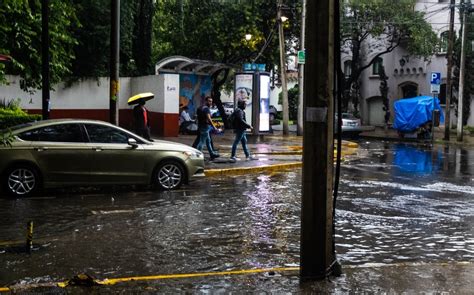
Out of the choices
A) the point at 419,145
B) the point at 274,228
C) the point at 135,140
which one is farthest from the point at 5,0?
the point at 419,145

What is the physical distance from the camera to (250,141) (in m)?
25.1

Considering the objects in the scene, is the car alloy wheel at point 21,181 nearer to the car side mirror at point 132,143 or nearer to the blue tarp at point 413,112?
the car side mirror at point 132,143

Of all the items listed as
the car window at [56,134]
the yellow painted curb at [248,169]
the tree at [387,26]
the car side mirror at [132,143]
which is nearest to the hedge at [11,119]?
the car window at [56,134]

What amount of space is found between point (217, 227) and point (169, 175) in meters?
3.97

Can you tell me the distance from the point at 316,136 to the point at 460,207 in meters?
6.34

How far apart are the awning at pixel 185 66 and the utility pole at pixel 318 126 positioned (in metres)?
21.8

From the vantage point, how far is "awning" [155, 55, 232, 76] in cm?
2700

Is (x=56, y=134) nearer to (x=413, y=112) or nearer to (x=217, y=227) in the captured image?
(x=217, y=227)

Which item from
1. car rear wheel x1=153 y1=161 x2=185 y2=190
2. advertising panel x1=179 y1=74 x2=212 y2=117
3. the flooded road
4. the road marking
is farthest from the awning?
the road marking

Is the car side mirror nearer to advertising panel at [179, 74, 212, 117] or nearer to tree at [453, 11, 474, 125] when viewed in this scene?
advertising panel at [179, 74, 212, 117]

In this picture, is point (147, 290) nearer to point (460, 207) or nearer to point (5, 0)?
point (460, 207)

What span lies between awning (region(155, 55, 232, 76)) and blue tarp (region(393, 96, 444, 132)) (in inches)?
404

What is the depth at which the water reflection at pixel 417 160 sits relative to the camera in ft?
56.0

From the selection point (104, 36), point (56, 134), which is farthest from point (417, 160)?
point (104, 36)
